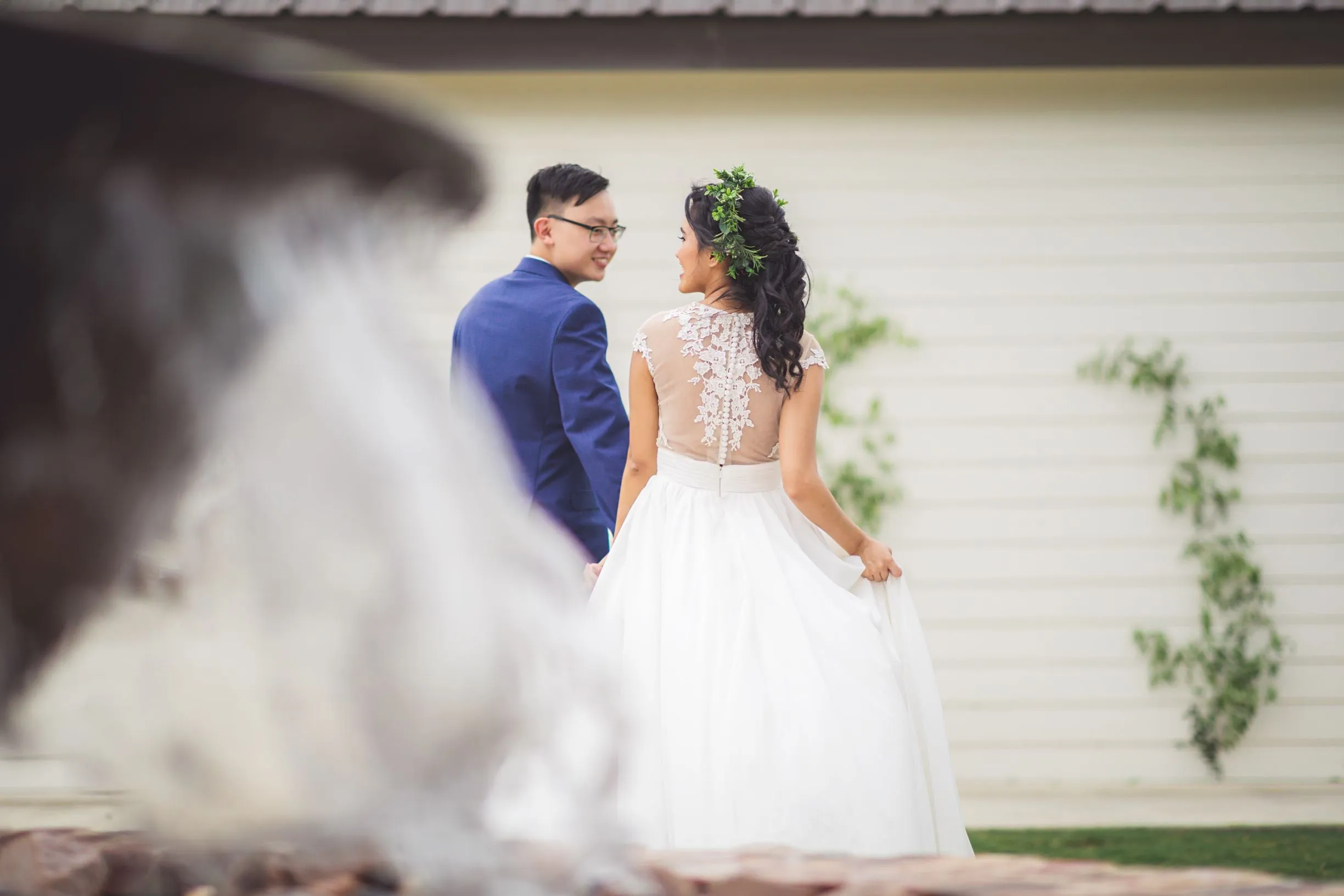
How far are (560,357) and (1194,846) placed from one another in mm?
2579

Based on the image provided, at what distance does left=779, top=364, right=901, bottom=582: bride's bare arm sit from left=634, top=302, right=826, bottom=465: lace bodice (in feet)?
0.17

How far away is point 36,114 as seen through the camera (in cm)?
70

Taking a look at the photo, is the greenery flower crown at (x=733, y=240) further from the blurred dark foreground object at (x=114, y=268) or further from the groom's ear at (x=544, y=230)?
the blurred dark foreground object at (x=114, y=268)

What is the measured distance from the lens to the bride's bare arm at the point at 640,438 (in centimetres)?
329

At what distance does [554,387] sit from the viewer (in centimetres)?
341

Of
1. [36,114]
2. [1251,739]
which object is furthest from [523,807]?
[1251,739]

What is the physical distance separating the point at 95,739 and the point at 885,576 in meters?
2.51

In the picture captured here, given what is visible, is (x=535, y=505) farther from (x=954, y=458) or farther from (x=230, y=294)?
(x=230, y=294)

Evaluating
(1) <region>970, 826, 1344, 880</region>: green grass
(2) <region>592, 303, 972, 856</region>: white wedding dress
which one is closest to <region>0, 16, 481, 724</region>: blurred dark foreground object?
(2) <region>592, 303, 972, 856</region>: white wedding dress

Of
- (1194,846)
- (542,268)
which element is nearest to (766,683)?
(542,268)

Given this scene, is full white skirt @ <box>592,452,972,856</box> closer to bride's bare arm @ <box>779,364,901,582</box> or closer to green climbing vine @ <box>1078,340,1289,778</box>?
bride's bare arm @ <box>779,364,901,582</box>

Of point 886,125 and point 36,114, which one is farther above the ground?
point 886,125

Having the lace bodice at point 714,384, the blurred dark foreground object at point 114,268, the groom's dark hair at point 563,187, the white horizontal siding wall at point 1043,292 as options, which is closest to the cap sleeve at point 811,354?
the lace bodice at point 714,384

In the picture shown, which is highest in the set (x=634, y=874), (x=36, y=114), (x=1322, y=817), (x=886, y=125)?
(x=886, y=125)
